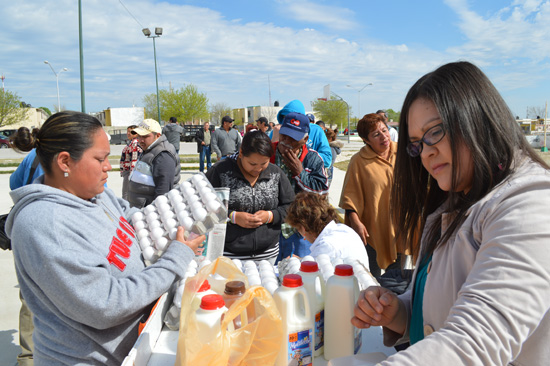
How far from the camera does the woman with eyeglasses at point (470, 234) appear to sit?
87cm

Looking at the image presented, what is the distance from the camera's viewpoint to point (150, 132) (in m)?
4.95

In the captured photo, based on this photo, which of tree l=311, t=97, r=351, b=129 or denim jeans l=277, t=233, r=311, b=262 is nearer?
denim jeans l=277, t=233, r=311, b=262

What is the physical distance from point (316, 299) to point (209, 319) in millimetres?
484

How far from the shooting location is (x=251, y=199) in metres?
3.50

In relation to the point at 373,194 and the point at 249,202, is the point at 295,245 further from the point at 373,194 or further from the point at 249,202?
the point at 373,194

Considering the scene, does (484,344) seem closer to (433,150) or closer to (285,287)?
(433,150)

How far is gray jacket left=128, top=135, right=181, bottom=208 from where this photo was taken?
4.56 metres

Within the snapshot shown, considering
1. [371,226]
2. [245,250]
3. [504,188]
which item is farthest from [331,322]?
[371,226]

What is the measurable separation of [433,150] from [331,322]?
0.80m

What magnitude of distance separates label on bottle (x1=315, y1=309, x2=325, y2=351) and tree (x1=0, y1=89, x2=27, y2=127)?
4754 cm

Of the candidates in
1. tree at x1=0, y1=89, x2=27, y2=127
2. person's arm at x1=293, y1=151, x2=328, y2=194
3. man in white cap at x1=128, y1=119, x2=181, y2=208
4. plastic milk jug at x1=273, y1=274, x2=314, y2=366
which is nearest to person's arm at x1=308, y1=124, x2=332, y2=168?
person's arm at x1=293, y1=151, x2=328, y2=194

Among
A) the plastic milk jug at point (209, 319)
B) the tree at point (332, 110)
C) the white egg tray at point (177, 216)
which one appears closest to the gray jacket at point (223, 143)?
the white egg tray at point (177, 216)

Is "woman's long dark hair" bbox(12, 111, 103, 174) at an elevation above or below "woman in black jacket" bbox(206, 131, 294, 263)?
above

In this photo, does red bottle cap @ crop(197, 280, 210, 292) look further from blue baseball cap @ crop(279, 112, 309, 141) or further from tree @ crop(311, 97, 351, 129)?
tree @ crop(311, 97, 351, 129)
